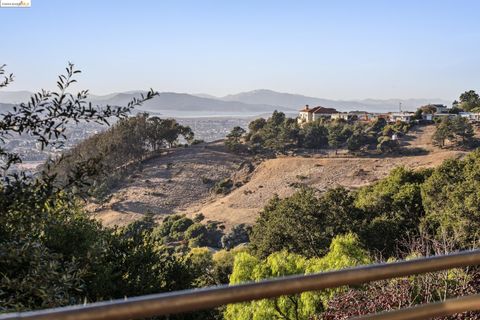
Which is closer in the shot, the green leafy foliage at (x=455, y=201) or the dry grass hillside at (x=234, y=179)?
the green leafy foliage at (x=455, y=201)

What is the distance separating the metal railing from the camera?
97 cm

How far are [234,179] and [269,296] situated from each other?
48.3 meters

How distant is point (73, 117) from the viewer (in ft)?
11.3

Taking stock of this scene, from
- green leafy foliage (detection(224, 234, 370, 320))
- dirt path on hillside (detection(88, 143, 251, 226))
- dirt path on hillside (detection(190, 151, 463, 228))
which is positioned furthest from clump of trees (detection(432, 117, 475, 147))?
green leafy foliage (detection(224, 234, 370, 320))

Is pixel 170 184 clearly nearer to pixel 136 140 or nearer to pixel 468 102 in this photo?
pixel 136 140

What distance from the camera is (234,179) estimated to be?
162 feet

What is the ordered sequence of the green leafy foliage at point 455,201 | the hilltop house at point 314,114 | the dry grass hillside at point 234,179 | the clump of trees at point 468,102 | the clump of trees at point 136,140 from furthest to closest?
1. the hilltop house at point 314,114
2. the clump of trees at point 468,102
3. the clump of trees at point 136,140
4. the dry grass hillside at point 234,179
5. the green leafy foliage at point 455,201

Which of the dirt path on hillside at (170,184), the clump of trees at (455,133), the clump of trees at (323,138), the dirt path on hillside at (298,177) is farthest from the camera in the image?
the clump of trees at (323,138)

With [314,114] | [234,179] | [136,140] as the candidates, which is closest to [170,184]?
[234,179]

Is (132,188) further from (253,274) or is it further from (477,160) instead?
(253,274)

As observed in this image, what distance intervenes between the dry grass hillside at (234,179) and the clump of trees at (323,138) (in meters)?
2.13

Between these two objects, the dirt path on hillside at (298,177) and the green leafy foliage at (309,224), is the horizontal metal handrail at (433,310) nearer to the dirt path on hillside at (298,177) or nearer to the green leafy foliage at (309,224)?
the green leafy foliage at (309,224)

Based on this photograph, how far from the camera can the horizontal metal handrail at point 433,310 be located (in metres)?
1.24

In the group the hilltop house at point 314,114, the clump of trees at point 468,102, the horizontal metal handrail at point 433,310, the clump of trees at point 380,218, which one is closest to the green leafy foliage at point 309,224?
the clump of trees at point 380,218
